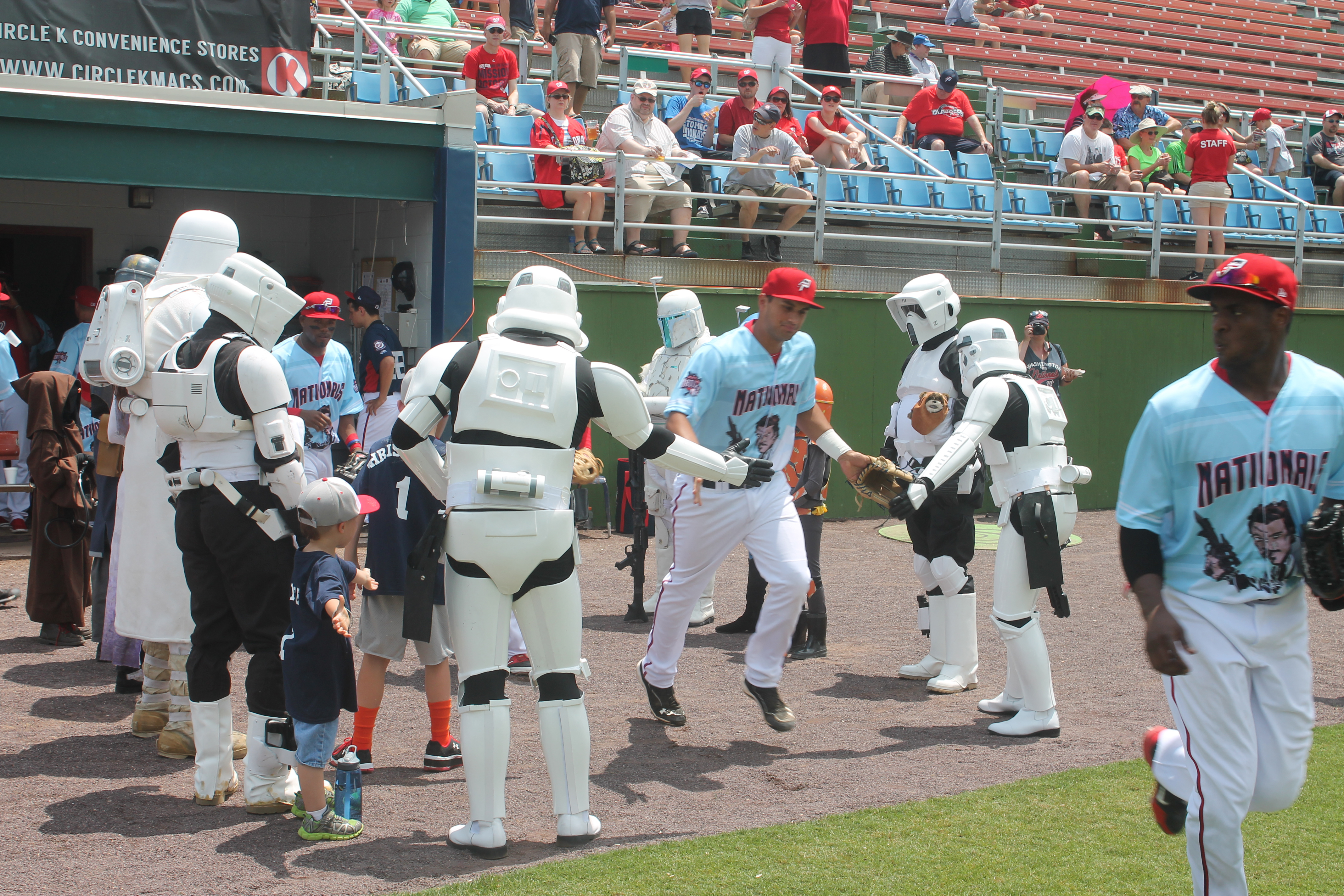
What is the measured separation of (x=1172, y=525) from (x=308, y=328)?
19.8ft

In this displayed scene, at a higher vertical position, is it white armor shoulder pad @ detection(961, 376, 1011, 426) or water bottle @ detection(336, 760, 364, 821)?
white armor shoulder pad @ detection(961, 376, 1011, 426)

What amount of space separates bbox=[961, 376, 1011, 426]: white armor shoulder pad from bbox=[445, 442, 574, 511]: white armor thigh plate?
90.4 inches

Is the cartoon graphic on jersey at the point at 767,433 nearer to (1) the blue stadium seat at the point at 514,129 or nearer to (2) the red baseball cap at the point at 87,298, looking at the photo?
(2) the red baseball cap at the point at 87,298

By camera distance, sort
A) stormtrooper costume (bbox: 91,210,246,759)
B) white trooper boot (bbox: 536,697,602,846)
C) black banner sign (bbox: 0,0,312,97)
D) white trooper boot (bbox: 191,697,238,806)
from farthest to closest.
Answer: black banner sign (bbox: 0,0,312,97) < stormtrooper costume (bbox: 91,210,246,759) < white trooper boot (bbox: 191,697,238,806) < white trooper boot (bbox: 536,697,602,846)

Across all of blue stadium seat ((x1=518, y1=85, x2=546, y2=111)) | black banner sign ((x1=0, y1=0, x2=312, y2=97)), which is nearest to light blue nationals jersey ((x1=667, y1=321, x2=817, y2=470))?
black banner sign ((x1=0, y1=0, x2=312, y2=97))

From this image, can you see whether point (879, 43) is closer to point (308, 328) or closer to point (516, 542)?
point (308, 328)

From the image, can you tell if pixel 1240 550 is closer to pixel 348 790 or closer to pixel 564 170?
pixel 348 790

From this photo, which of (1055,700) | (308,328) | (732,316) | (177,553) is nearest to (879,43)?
(732,316)

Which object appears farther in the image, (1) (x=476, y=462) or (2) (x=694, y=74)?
(2) (x=694, y=74)

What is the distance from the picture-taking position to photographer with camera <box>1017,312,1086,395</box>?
41.5 feet

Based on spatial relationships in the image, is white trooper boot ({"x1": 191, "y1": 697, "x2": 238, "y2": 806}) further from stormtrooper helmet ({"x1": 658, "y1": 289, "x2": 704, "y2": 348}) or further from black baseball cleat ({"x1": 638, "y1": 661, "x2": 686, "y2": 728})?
stormtrooper helmet ({"x1": 658, "y1": 289, "x2": 704, "y2": 348})

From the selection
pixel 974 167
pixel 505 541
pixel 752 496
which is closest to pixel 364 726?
pixel 505 541

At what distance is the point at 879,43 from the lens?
20344 mm

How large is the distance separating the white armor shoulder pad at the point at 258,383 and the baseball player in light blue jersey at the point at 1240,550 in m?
2.99
